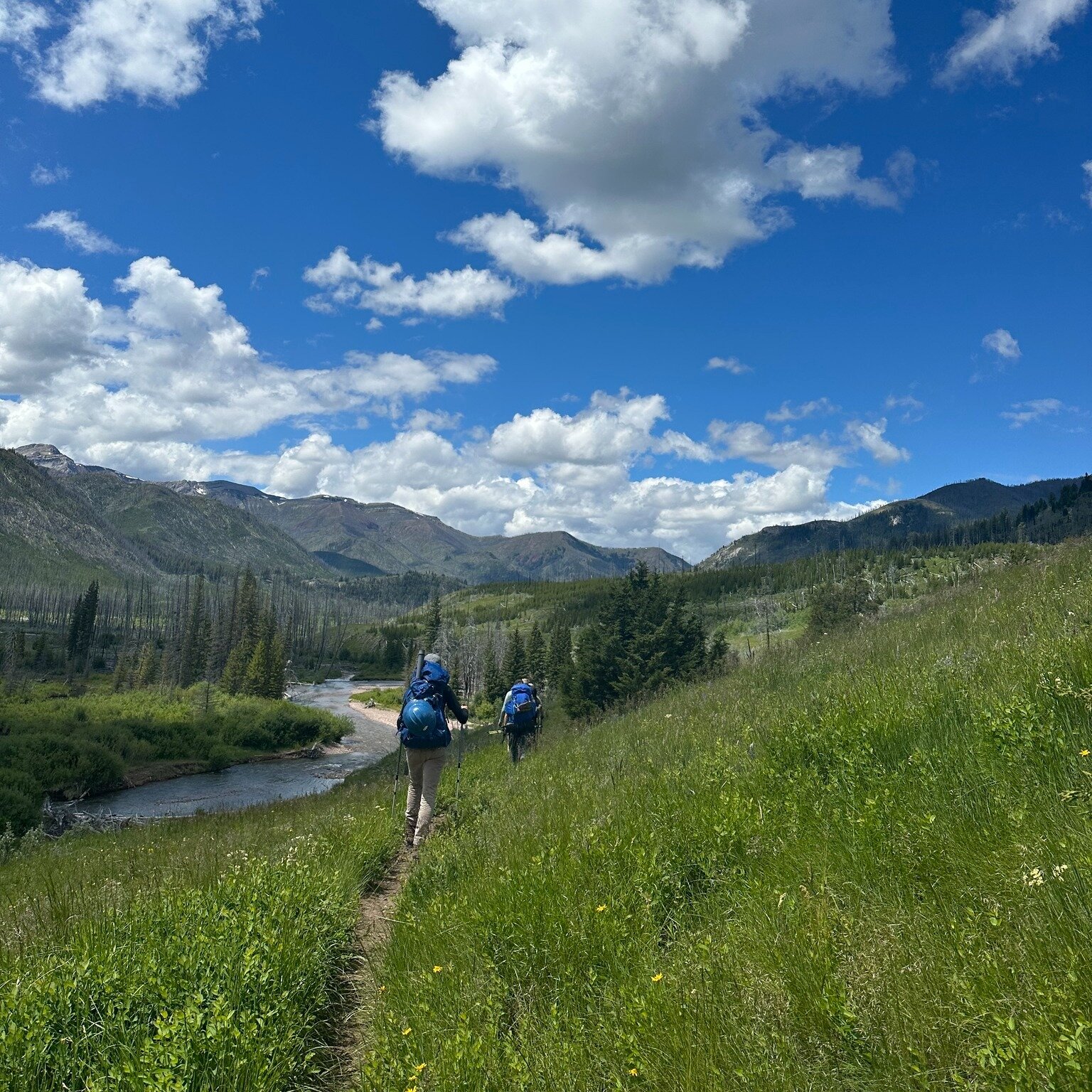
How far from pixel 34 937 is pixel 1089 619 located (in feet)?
29.3

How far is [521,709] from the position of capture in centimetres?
1415

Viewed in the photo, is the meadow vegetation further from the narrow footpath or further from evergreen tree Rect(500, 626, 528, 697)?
the narrow footpath

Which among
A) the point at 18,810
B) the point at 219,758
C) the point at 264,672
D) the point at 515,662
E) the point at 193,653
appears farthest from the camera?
the point at 193,653

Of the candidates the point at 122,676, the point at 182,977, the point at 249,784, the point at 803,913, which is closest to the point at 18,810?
the point at 249,784

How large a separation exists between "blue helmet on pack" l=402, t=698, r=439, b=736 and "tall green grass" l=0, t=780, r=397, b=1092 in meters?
2.21

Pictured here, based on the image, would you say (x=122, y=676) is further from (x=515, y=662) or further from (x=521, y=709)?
(x=521, y=709)

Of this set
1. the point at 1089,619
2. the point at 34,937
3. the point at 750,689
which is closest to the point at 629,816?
the point at 1089,619

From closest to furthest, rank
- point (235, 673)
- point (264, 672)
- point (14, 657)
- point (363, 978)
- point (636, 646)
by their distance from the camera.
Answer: point (363, 978)
point (636, 646)
point (235, 673)
point (264, 672)
point (14, 657)

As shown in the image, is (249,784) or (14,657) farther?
(14,657)

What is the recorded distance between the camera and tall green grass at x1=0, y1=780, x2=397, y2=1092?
327cm

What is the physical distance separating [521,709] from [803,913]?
36.6ft

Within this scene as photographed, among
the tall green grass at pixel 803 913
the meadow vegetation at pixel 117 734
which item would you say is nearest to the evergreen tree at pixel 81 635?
the meadow vegetation at pixel 117 734

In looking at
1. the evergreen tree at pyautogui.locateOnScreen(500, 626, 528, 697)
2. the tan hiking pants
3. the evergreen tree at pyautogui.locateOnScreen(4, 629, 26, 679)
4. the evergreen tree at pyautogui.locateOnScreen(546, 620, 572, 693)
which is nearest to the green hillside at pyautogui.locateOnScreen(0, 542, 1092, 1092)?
the tan hiking pants

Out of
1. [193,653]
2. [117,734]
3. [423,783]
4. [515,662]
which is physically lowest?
[117,734]
